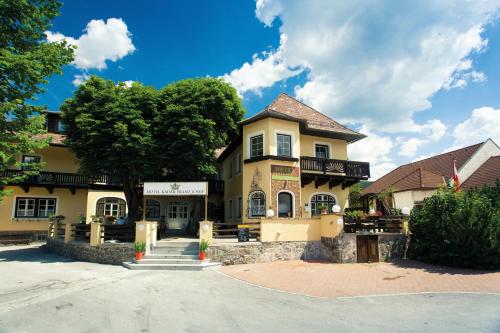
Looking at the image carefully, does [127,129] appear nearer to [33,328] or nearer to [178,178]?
[178,178]

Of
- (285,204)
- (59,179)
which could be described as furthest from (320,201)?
(59,179)

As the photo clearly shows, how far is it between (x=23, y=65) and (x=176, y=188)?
724 cm

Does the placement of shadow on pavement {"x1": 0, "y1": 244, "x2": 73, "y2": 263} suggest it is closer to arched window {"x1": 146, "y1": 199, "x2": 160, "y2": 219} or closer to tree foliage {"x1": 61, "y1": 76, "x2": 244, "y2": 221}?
tree foliage {"x1": 61, "y1": 76, "x2": 244, "y2": 221}

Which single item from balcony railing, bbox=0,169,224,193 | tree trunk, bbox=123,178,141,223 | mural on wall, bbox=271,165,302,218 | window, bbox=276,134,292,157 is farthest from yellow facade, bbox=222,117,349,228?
tree trunk, bbox=123,178,141,223

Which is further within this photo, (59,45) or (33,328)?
(59,45)

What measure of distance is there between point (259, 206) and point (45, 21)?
1264 cm

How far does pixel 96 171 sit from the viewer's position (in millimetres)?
17047

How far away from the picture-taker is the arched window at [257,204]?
17.5 m

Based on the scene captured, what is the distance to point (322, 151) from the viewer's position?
810 inches

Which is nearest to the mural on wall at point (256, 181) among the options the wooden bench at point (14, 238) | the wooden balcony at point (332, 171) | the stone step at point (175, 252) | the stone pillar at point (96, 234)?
the wooden balcony at point (332, 171)

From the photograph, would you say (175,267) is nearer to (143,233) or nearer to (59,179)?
(143,233)

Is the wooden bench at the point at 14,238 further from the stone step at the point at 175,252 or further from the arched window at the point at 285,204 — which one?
the arched window at the point at 285,204

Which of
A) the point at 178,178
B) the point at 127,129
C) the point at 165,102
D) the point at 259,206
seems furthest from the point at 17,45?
the point at 259,206

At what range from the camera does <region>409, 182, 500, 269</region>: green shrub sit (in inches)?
475
